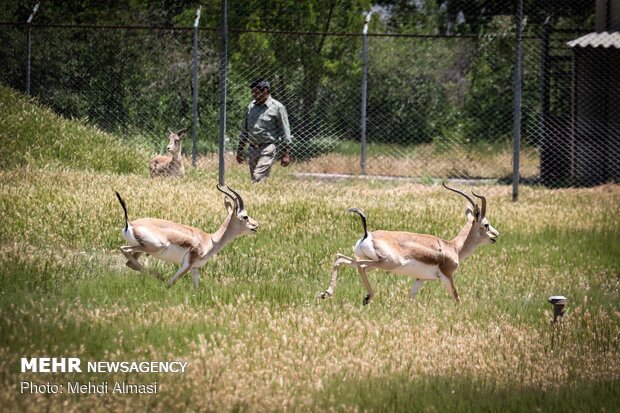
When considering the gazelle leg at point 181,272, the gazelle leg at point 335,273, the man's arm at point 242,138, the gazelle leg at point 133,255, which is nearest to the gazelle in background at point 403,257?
the gazelle leg at point 335,273

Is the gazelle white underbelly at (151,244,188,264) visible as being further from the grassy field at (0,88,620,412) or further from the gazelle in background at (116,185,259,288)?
the grassy field at (0,88,620,412)

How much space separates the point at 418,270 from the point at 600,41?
14.1 meters

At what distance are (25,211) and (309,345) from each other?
6.75m

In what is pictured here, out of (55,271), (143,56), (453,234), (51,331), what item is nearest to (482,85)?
(143,56)

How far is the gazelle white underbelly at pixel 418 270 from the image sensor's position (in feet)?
31.9

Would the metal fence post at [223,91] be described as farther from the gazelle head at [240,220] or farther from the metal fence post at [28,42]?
the gazelle head at [240,220]

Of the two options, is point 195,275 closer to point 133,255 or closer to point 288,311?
point 133,255

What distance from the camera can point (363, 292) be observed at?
414 inches

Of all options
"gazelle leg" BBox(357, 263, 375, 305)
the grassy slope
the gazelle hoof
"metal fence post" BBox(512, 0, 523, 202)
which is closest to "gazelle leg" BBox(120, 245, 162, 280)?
the gazelle hoof

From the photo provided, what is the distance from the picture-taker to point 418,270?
9.81 meters

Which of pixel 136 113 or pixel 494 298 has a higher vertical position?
pixel 136 113

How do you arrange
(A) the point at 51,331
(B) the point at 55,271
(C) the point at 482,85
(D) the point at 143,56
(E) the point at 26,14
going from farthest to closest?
(C) the point at 482,85 < (E) the point at 26,14 < (D) the point at 143,56 < (B) the point at 55,271 < (A) the point at 51,331

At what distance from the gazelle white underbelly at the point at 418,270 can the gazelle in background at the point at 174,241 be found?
165 cm

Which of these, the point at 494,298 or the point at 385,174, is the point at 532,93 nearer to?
the point at 385,174
